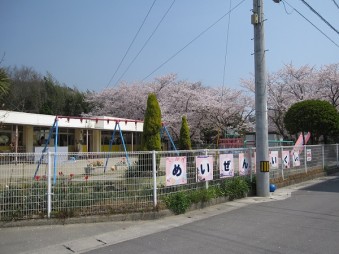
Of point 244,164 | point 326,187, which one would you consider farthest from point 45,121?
point 326,187

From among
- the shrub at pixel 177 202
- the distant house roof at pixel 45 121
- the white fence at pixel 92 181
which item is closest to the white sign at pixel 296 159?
the white fence at pixel 92 181

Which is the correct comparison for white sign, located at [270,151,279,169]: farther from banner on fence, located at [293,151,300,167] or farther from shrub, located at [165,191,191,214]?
shrub, located at [165,191,191,214]

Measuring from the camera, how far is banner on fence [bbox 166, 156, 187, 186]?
8930 mm

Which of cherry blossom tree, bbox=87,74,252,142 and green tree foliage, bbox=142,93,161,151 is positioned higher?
cherry blossom tree, bbox=87,74,252,142

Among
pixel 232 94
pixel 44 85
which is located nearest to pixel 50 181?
pixel 232 94

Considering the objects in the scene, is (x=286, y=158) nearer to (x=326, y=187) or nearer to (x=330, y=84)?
(x=326, y=187)

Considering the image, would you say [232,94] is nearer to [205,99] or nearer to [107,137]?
[205,99]

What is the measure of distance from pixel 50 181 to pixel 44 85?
51.2 m

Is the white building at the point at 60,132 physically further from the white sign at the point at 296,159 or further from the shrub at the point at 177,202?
the shrub at the point at 177,202

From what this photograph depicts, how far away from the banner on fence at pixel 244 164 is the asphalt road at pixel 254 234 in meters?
2.31

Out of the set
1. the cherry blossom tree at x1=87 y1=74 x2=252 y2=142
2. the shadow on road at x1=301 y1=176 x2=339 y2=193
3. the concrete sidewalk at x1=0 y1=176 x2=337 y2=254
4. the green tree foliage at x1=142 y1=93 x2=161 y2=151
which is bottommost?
the concrete sidewalk at x1=0 y1=176 x2=337 y2=254

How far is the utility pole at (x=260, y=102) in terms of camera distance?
11.6m

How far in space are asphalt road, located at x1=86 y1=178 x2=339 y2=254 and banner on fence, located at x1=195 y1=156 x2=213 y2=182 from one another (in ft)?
4.03

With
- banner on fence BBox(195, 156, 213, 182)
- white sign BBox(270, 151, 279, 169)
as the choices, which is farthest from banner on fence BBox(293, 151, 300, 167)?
banner on fence BBox(195, 156, 213, 182)
